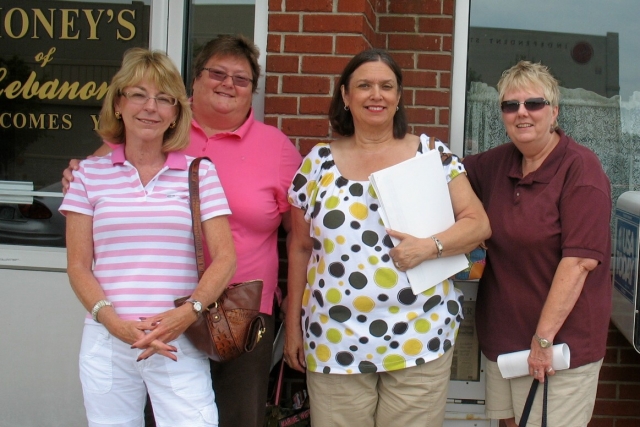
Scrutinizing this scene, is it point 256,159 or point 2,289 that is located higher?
point 256,159

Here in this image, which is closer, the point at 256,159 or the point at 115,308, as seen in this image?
the point at 115,308

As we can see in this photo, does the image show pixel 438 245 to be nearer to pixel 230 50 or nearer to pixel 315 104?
pixel 315 104

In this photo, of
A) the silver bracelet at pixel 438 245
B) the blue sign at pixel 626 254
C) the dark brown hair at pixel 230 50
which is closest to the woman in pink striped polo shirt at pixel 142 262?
the dark brown hair at pixel 230 50

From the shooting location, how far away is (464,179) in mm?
2797

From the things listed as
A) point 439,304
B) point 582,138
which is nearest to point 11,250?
point 439,304

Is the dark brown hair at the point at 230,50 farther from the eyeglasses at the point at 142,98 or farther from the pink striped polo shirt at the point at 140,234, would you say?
the pink striped polo shirt at the point at 140,234

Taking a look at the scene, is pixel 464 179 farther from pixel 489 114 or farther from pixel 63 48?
pixel 63 48

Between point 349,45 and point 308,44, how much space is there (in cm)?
20

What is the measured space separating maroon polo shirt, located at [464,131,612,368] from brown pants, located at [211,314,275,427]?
93 cm

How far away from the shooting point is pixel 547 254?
8.55 feet

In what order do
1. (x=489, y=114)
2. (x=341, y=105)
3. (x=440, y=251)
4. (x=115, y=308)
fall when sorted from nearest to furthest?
(x=115, y=308) < (x=440, y=251) < (x=341, y=105) < (x=489, y=114)

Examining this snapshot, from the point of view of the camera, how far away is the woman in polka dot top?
262 cm

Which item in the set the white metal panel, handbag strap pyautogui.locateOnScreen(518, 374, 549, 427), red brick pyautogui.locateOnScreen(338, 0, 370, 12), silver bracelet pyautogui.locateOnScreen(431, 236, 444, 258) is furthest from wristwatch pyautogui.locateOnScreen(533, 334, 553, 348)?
the white metal panel

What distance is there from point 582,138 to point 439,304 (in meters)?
1.68
